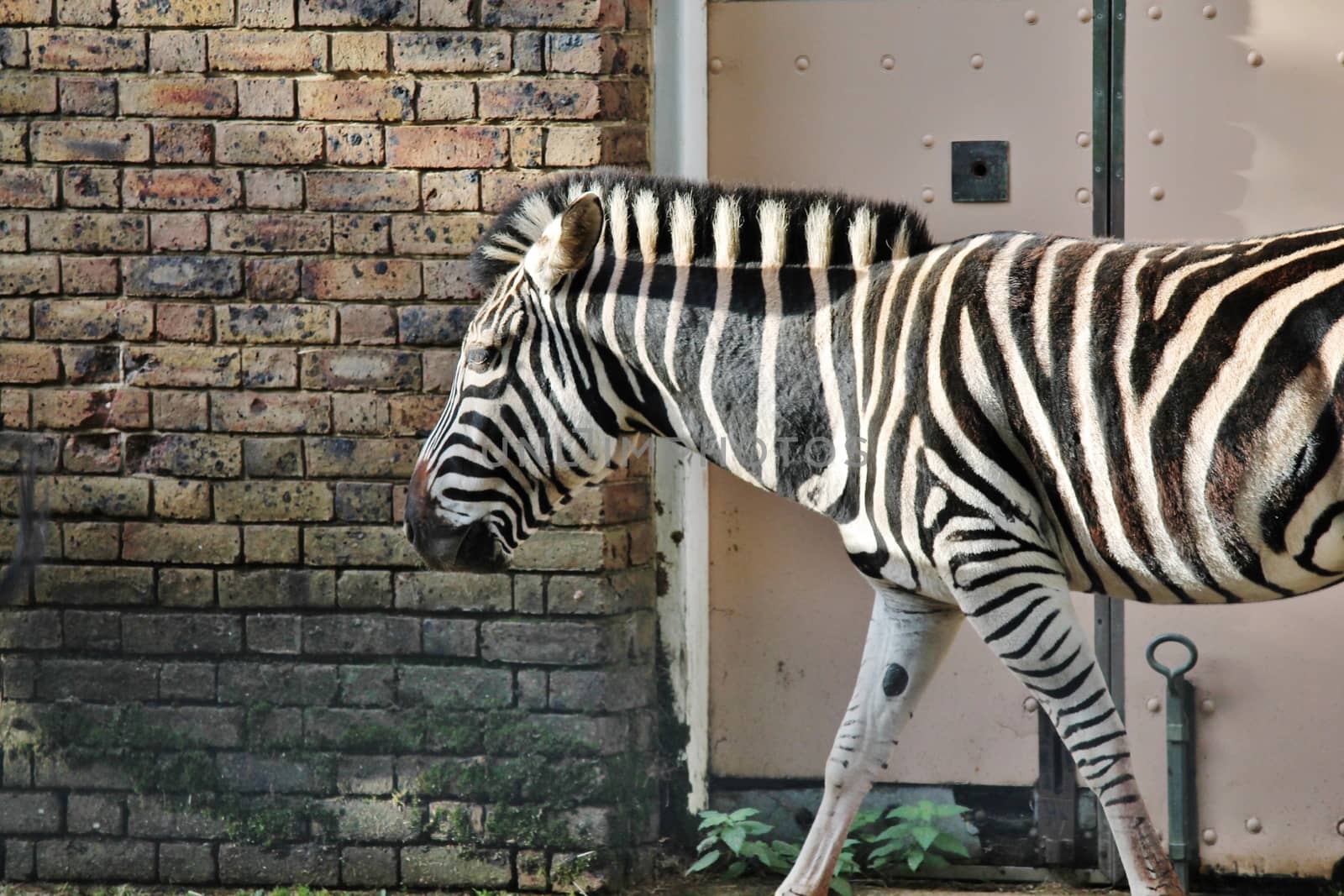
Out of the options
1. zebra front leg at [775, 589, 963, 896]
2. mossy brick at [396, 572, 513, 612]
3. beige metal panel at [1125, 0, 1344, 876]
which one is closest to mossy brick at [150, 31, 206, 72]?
mossy brick at [396, 572, 513, 612]

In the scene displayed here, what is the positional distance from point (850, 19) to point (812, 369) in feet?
4.55

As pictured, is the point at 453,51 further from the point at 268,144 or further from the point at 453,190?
the point at 268,144

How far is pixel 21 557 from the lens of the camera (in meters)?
3.86

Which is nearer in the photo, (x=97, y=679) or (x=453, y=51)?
(x=453, y=51)

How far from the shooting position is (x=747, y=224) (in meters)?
2.96

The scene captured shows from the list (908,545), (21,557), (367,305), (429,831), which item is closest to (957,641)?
(908,545)

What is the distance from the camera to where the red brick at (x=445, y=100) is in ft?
12.0

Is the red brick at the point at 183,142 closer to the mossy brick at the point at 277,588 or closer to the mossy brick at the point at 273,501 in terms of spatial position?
the mossy brick at the point at 273,501

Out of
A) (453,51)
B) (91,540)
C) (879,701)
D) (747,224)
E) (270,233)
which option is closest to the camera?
(747,224)

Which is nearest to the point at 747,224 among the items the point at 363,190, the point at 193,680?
the point at 363,190

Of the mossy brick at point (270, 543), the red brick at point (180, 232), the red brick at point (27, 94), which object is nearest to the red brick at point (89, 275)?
the red brick at point (180, 232)

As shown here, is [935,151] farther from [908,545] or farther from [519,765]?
[519,765]

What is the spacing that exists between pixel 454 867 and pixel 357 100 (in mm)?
2025

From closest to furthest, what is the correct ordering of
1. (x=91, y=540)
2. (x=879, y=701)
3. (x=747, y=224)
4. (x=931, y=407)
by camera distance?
1. (x=931, y=407)
2. (x=747, y=224)
3. (x=879, y=701)
4. (x=91, y=540)
